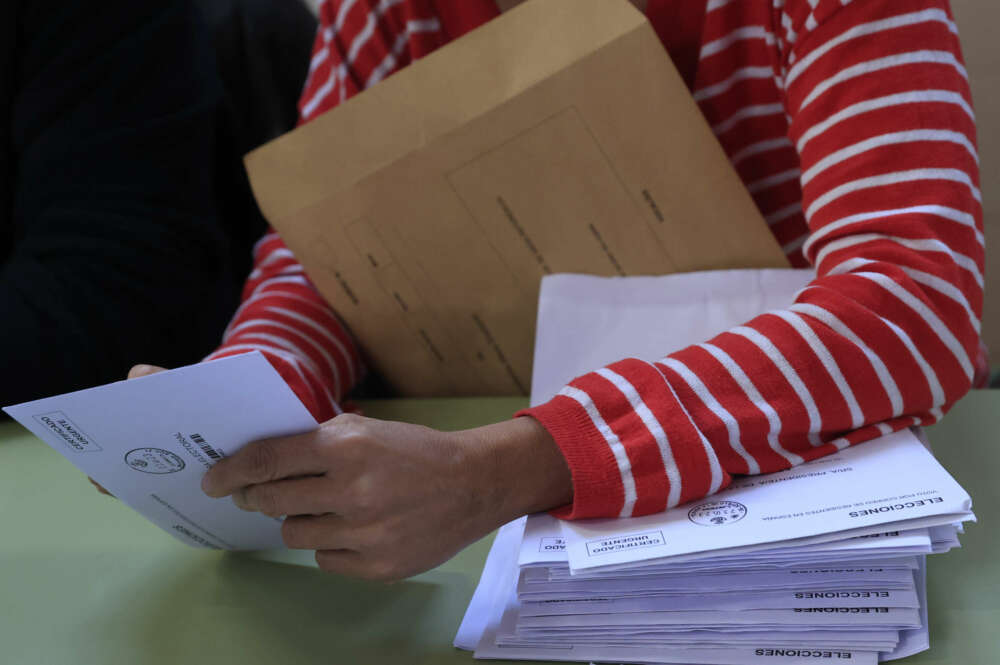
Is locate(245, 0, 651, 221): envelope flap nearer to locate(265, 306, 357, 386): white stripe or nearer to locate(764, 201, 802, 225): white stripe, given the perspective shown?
locate(265, 306, 357, 386): white stripe

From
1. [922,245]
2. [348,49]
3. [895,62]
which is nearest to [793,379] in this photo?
[922,245]

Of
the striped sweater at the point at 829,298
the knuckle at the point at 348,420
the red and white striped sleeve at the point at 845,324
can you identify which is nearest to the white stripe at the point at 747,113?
the striped sweater at the point at 829,298

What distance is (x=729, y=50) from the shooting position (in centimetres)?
71

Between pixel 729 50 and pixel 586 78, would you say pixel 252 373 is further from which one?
pixel 729 50

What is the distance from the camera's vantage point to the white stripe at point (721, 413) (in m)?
0.49

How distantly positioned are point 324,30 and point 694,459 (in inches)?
24.8

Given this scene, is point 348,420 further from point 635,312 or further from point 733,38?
point 733,38

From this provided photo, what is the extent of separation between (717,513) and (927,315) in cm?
18

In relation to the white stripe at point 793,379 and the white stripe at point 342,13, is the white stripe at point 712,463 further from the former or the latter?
the white stripe at point 342,13

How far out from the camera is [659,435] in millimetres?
478

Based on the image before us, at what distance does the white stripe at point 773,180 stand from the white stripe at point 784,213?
0.02 metres

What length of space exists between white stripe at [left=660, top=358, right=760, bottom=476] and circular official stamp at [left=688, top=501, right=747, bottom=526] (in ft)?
0.10

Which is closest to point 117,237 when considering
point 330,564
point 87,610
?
point 87,610

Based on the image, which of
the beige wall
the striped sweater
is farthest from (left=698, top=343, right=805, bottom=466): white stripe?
the beige wall
